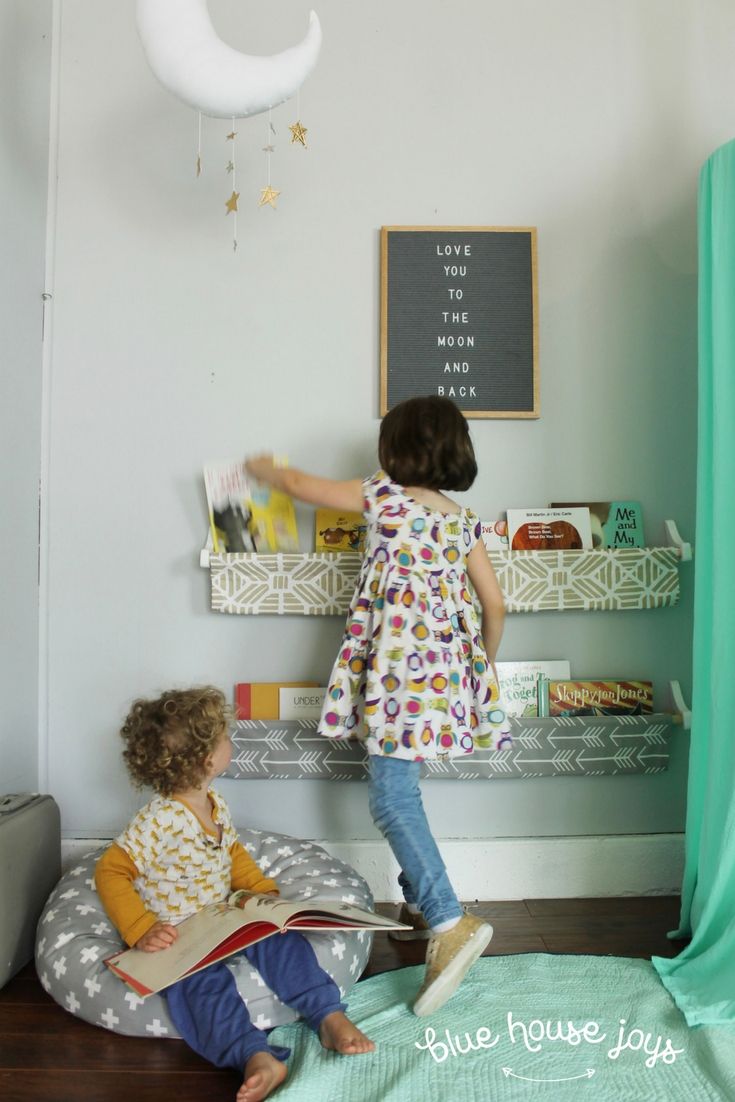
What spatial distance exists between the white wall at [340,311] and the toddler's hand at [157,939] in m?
0.58

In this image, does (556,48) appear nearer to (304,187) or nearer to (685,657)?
(304,187)

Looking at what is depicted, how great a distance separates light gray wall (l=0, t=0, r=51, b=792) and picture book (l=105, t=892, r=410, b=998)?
2.01ft

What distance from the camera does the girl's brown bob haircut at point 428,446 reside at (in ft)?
5.71

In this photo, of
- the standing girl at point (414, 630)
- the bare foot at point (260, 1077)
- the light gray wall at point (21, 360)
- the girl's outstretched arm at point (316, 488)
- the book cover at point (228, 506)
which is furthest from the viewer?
the book cover at point (228, 506)

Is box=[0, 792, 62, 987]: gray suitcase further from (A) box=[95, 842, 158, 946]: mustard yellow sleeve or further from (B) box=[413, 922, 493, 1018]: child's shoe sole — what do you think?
(B) box=[413, 922, 493, 1018]: child's shoe sole

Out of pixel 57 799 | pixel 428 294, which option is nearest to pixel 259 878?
pixel 57 799

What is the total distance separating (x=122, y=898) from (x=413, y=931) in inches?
25.3

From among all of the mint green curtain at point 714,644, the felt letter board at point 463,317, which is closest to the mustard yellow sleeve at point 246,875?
the mint green curtain at point 714,644

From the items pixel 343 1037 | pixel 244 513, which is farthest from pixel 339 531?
pixel 343 1037

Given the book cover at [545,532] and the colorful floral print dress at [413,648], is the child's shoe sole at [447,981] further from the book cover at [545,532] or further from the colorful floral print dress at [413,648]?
the book cover at [545,532]

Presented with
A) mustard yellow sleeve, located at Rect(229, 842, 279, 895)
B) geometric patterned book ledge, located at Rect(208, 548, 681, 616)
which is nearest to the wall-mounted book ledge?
geometric patterned book ledge, located at Rect(208, 548, 681, 616)

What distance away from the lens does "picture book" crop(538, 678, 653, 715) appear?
6.72ft

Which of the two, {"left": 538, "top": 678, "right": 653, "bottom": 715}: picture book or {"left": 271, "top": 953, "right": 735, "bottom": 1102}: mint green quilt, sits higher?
{"left": 538, "top": 678, "right": 653, "bottom": 715}: picture book

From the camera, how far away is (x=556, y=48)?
2.13 m
